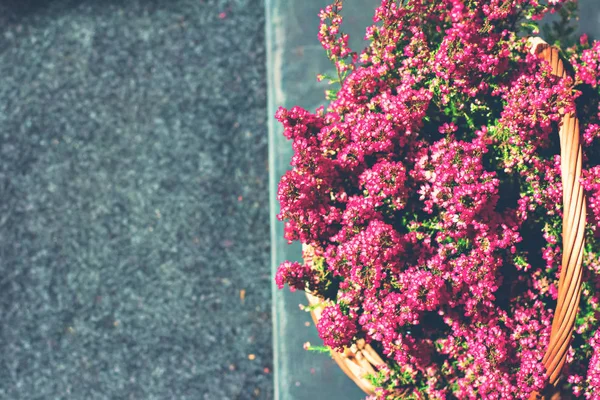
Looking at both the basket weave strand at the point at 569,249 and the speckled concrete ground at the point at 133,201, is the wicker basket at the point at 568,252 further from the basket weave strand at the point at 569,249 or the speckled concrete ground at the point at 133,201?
the speckled concrete ground at the point at 133,201

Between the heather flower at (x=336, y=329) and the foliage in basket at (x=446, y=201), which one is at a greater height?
the foliage in basket at (x=446, y=201)

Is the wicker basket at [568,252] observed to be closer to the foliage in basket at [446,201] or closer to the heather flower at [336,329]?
the foliage in basket at [446,201]

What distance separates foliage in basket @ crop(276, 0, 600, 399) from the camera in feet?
4.03

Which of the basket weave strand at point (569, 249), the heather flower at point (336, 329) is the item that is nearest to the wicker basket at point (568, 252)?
the basket weave strand at point (569, 249)

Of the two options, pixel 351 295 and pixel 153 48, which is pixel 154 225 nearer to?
pixel 153 48

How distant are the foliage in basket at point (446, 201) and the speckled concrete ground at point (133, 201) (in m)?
1.12

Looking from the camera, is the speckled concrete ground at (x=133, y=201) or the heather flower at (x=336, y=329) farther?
the speckled concrete ground at (x=133, y=201)

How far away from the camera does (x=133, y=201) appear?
8.20 feet

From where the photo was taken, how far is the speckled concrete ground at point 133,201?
7.95 feet

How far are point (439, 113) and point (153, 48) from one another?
5.32 ft

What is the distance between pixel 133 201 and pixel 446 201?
1658mm

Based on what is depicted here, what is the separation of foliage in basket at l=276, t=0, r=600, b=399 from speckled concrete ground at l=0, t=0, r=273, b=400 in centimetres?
112

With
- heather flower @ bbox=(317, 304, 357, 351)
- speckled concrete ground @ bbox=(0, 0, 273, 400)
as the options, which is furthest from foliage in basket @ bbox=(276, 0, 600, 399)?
speckled concrete ground @ bbox=(0, 0, 273, 400)

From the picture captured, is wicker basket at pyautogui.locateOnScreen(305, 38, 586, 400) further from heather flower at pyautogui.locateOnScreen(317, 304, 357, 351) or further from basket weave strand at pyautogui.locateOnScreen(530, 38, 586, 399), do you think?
heather flower at pyautogui.locateOnScreen(317, 304, 357, 351)
